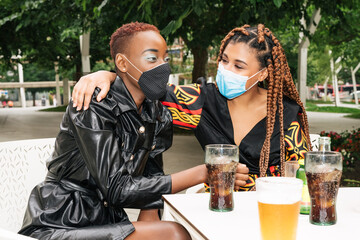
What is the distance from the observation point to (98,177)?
1911mm

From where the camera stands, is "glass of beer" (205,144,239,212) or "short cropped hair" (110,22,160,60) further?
"short cropped hair" (110,22,160,60)

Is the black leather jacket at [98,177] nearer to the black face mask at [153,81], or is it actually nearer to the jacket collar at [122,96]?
the jacket collar at [122,96]

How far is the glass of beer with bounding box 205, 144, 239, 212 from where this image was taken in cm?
177

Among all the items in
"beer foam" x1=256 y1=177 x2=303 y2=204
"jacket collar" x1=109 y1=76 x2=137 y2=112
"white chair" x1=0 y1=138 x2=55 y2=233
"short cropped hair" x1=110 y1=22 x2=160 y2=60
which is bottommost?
"white chair" x1=0 y1=138 x2=55 y2=233

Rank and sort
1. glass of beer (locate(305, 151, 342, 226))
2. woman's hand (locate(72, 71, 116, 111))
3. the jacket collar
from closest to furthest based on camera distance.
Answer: glass of beer (locate(305, 151, 342, 226)) → woman's hand (locate(72, 71, 116, 111)) → the jacket collar

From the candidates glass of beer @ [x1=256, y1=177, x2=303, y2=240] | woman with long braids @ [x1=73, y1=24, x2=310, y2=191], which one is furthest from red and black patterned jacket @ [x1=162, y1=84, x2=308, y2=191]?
glass of beer @ [x1=256, y1=177, x2=303, y2=240]

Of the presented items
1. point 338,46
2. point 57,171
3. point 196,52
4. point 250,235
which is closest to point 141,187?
point 57,171

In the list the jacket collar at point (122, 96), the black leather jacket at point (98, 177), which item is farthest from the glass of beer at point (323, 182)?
the jacket collar at point (122, 96)

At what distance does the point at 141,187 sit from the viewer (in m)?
1.96

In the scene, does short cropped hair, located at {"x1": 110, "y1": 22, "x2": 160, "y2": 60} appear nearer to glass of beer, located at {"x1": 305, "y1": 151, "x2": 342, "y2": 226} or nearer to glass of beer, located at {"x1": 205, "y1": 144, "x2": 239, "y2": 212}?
glass of beer, located at {"x1": 205, "y1": 144, "x2": 239, "y2": 212}

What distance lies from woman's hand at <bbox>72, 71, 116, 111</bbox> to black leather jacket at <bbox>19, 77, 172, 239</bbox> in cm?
3

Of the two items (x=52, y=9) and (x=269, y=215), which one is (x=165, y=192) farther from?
(x=52, y=9)

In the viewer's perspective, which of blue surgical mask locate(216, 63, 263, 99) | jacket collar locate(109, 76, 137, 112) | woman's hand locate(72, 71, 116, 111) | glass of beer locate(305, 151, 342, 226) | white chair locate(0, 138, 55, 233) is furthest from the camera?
blue surgical mask locate(216, 63, 263, 99)

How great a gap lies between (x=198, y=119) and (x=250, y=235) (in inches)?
53.5
